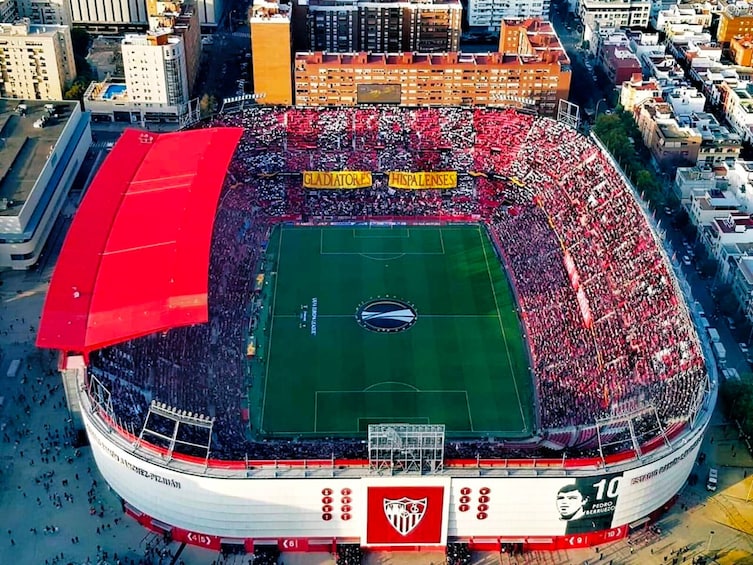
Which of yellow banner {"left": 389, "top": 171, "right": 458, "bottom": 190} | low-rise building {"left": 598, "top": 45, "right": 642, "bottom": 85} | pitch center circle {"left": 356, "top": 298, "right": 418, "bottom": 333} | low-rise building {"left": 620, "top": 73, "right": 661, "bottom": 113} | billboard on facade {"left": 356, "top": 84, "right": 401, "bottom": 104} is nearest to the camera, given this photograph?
pitch center circle {"left": 356, "top": 298, "right": 418, "bottom": 333}

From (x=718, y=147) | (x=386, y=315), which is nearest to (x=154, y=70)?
(x=386, y=315)

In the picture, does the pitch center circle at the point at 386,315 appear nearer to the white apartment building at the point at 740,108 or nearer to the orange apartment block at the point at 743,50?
the white apartment building at the point at 740,108

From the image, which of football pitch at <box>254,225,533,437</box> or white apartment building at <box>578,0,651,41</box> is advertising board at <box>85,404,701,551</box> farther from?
white apartment building at <box>578,0,651,41</box>

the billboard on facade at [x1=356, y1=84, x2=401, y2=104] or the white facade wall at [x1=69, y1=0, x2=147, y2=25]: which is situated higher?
the white facade wall at [x1=69, y1=0, x2=147, y2=25]

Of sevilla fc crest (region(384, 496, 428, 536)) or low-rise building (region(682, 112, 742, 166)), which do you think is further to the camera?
low-rise building (region(682, 112, 742, 166))

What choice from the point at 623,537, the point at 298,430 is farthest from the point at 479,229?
the point at 623,537

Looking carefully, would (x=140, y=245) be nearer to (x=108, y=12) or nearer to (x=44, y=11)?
(x=44, y=11)

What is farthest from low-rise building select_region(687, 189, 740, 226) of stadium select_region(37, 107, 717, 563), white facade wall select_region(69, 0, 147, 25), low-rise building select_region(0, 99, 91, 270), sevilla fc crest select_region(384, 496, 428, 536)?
white facade wall select_region(69, 0, 147, 25)
